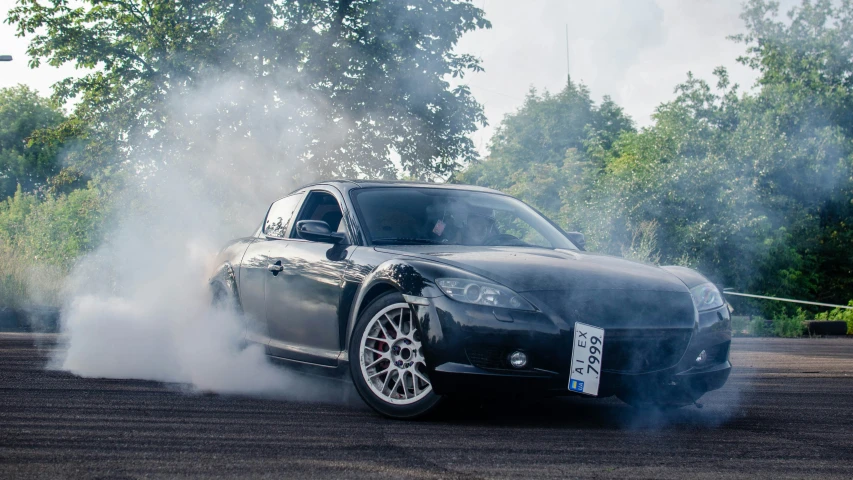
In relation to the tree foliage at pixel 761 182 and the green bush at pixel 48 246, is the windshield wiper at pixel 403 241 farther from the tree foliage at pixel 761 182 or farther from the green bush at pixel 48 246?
the tree foliage at pixel 761 182

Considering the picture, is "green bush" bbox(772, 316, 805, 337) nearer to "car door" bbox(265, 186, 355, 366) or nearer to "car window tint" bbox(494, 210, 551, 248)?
"car window tint" bbox(494, 210, 551, 248)

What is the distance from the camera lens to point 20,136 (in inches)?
2815

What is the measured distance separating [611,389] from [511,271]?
79cm

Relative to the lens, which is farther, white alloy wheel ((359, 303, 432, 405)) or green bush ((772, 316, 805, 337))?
green bush ((772, 316, 805, 337))

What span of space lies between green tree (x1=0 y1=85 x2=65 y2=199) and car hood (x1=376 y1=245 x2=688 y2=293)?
2699 inches

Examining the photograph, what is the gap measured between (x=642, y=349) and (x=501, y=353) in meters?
0.74

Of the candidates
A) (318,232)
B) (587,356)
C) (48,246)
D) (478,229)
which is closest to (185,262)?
(318,232)

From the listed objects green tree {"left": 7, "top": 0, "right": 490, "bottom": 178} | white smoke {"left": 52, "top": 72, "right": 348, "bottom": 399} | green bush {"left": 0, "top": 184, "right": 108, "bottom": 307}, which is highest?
green tree {"left": 7, "top": 0, "right": 490, "bottom": 178}

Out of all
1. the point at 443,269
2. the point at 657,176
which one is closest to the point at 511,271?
the point at 443,269

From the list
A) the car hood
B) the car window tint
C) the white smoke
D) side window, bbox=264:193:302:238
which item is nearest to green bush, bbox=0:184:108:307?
the white smoke

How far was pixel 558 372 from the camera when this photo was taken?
4871 mm

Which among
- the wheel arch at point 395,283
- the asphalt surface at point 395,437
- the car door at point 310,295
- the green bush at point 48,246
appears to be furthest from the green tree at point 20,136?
the wheel arch at point 395,283

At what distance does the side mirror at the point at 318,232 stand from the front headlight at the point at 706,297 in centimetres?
218

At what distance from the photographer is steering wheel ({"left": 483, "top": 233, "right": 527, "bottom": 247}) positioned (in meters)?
6.20
